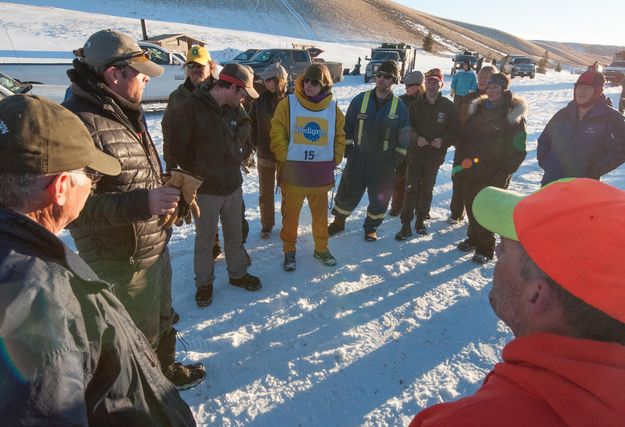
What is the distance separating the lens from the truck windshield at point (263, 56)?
1638 cm

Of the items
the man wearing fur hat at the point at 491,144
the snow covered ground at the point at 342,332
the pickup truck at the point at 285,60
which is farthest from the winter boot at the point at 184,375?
the pickup truck at the point at 285,60

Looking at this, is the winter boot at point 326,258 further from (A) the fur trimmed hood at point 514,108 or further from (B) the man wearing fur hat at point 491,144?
(A) the fur trimmed hood at point 514,108

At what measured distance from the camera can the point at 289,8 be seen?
204 ft

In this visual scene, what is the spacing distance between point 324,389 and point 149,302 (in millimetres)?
1335

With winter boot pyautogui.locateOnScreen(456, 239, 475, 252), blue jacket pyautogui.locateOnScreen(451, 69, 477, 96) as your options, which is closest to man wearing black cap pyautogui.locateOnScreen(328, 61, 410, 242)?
winter boot pyautogui.locateOnScreen(456, 239, 475, 252)

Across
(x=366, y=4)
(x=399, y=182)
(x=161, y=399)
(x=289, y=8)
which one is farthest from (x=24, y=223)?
(x=366, y=4)

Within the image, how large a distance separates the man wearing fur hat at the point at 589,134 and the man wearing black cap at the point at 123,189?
383cm

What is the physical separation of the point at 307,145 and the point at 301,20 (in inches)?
2416

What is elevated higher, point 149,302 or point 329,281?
point 149,302

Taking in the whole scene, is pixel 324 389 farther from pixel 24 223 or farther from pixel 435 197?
pixel 435 197

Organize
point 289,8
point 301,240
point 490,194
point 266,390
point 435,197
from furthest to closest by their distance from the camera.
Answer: point 289,8 < point 435,197 < point 301,240 < point 266,390 < point 490,194

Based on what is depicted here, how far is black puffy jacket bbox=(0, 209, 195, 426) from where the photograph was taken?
79cm

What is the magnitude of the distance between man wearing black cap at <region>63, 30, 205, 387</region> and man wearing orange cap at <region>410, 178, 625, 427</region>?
61.3 inches

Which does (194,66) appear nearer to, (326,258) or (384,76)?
(384,76)
